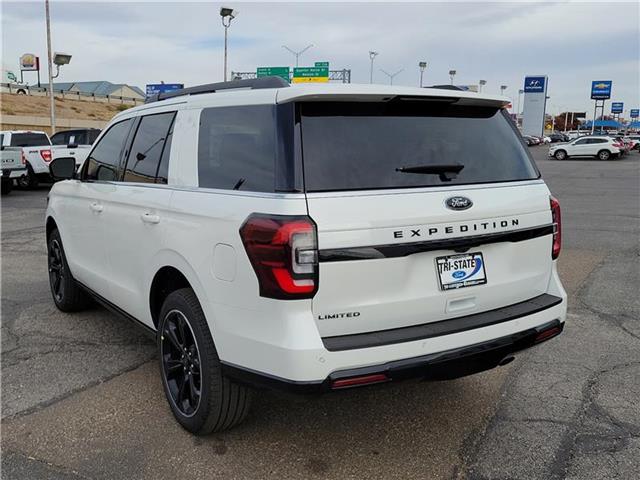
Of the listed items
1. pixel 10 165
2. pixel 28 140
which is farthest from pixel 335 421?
pixel 28 140

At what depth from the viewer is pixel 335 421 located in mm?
3525

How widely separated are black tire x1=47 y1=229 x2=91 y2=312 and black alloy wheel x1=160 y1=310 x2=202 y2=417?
2.11 m

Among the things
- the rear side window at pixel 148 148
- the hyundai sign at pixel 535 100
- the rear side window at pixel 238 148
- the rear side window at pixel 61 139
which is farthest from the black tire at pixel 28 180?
the hyundai sign at pixel 535 100

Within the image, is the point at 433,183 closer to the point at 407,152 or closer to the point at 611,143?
the point at 407,152

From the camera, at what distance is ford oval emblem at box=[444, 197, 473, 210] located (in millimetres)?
2896

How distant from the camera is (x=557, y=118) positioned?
6486 inches

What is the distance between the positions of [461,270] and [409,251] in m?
0.37

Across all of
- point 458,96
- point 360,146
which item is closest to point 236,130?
point 360,146

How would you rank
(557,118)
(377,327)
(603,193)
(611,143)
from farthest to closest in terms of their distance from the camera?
(557,118), (611,143), (603,193), (377,327)

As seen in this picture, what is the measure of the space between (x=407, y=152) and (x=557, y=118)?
178 metres

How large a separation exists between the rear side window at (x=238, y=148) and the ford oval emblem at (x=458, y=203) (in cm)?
88

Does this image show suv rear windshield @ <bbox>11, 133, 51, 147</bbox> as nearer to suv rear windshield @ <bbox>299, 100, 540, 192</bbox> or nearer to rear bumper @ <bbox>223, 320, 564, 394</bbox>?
suv rear windshield @ <bbox>299, 100, 540, 192</bbox>

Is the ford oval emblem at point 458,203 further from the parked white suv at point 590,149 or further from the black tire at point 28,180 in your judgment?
the parked white suv at point 590,149

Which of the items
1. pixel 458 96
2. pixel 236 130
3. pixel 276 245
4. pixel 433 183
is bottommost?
pixel 276 245
